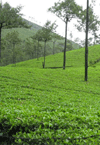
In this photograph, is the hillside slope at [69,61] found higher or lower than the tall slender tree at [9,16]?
lower

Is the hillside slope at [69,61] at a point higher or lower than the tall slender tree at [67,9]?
lower

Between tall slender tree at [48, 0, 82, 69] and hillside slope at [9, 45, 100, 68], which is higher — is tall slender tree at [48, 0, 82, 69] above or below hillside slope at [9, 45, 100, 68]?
above

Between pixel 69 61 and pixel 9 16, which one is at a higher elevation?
pixel 9 16

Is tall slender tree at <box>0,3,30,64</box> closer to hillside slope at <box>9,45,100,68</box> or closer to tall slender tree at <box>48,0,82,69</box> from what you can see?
tall slender tree at <box>48,0,82,69</box>

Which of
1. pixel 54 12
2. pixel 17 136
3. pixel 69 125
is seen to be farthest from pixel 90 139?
pixel 54 12

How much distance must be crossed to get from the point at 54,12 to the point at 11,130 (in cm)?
3173

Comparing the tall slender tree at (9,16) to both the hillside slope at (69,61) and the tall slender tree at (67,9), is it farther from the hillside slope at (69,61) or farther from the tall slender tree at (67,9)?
the hillside slope at (69,61)

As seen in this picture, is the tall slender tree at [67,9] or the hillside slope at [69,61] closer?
the tall slender tree at [67,9]

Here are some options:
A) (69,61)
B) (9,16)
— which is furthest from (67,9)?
(69,61)

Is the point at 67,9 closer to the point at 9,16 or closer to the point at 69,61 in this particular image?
the point at 9,16

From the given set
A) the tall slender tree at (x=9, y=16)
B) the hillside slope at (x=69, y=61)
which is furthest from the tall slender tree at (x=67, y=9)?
the hillside slope at (x=69, y=61)

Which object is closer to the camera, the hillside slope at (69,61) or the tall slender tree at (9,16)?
the tall slender tree at (9,16)

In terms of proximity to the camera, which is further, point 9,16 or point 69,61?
point 69,61

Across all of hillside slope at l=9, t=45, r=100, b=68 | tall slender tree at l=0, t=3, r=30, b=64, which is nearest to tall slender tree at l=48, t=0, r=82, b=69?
tall slender tree at l=0, t=3, r=30, b=64
